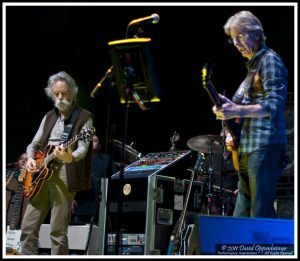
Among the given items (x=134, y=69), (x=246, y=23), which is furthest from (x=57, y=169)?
(x=246, y=23)

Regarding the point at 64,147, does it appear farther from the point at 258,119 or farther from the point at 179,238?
the point at 258,119

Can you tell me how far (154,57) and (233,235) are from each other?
372 cm

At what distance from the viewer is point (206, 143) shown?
5.86 m

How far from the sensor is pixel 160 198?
4.95 meters

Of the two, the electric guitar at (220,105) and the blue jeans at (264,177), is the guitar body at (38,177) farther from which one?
the blue jeans at (264,177)

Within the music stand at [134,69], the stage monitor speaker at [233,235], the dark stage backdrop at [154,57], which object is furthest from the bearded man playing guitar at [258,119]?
the dark stage backdrop at [154,57]

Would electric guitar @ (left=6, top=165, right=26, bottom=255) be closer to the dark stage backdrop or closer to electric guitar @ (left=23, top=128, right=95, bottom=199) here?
electric guitar @ (left=23, top=128, right=95, bottom=199)

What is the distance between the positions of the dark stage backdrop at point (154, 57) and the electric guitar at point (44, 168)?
1292 millimetres

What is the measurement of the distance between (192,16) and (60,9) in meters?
1.58

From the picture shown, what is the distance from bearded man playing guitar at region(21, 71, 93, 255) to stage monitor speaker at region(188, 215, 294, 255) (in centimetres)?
162

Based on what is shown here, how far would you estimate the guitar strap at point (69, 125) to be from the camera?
15.9ft

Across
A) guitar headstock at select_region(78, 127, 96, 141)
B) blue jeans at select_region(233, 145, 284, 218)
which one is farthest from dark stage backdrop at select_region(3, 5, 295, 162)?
blue jeans at select_region(233, 145, 284, 218)

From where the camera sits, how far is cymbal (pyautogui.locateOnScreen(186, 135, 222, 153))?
5.75 meters

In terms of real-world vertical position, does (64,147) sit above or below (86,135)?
below
